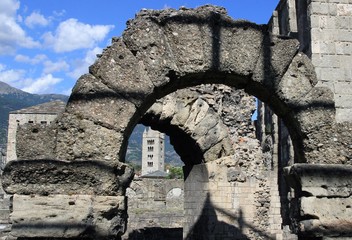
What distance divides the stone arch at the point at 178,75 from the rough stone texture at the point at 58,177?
13 centimetres

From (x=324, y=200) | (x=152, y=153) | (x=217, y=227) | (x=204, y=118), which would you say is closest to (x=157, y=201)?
(x=217, y=227)

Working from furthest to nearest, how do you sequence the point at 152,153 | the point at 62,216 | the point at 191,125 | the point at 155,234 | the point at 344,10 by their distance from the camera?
the point at 152,153 < the point at 155,234 < the point at 191,125 < the point at 344,10 < the point at 62,216

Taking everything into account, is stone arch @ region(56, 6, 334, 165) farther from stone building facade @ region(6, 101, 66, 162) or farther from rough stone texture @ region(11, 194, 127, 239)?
stone building facade @ region(6, 101, 66, 162)

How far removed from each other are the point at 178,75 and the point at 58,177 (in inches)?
58.3

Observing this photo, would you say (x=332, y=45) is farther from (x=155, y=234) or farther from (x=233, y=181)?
(x=155, y=234)

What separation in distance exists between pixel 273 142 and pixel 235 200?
1.83m

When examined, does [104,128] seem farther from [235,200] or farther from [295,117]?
[235,200]

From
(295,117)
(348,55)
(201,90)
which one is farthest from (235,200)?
(295,117)

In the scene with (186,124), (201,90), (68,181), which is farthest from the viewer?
(201,90)

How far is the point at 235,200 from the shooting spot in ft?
36.7

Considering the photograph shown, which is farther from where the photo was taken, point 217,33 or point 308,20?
point 308,20

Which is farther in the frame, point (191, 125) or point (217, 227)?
point (217, 227)

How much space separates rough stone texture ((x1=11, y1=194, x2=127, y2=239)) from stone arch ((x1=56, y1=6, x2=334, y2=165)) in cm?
41

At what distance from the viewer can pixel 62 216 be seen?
12.8ft
